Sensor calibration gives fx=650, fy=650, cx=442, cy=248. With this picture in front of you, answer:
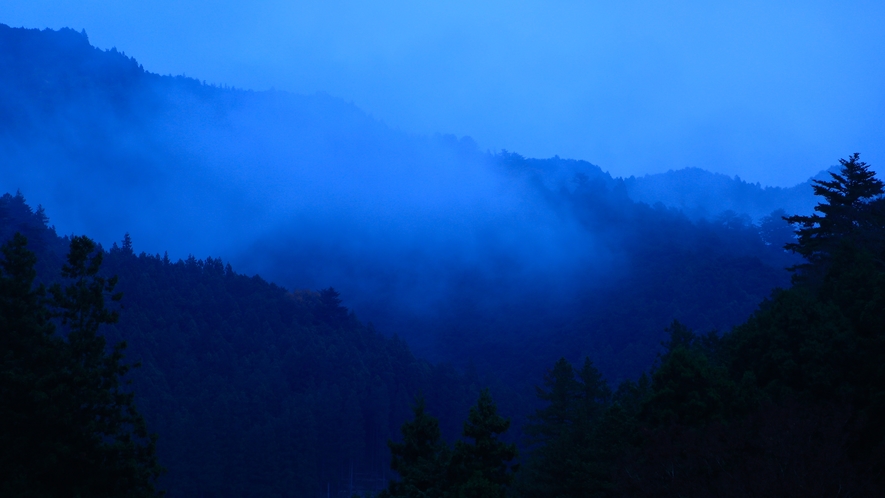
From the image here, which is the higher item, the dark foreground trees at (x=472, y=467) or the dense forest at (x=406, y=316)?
the dense forest at (x=406, y=316)

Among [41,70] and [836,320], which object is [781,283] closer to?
[836,320]

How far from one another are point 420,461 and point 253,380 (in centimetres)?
4164

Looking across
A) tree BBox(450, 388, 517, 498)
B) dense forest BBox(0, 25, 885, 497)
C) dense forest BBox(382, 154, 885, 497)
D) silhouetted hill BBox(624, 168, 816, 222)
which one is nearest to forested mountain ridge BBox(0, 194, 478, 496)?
dense forest BBox(0, 25, 885, 497)

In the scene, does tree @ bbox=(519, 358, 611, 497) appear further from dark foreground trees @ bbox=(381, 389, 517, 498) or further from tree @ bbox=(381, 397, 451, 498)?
tree @ bbox=(381, 397, 451, 498)

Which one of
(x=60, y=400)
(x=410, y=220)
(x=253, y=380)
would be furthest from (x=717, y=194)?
(x=60, y=400)

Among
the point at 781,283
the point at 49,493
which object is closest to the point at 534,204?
the point at 781,283

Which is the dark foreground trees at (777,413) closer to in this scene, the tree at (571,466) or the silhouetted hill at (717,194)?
the tree at (571,466)

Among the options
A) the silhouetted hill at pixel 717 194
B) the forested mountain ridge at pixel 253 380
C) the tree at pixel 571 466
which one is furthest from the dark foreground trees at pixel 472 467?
the silhouetted hill at pixel 717 194

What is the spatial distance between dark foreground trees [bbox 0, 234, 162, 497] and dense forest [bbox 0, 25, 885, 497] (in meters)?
0.09

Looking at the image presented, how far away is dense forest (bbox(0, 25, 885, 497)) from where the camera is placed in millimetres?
18688

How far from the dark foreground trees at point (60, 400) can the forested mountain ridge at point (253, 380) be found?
32.0m

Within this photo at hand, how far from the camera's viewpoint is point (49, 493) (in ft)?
57.5

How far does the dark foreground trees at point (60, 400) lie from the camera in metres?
17.5

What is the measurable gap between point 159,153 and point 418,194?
223ft
